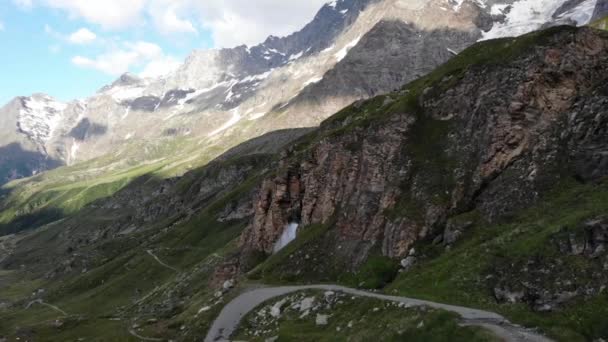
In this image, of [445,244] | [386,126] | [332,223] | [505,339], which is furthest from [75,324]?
[505,339]

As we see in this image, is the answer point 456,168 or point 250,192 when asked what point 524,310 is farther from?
point 250,192

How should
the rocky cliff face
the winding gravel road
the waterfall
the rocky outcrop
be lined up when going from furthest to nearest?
the waterfall < the rocky cliff face < the rocky outcrop < the winding gravel road

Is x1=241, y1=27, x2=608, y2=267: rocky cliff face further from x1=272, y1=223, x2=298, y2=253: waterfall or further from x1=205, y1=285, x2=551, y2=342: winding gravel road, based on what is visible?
x1=205, y1=285, x2=551, y2=342: winding gravel road

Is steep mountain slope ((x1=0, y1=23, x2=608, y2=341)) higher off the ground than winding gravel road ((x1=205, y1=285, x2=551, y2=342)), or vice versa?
steep mountain slope ((x1=0, y1=23, x2=608, y2=341))

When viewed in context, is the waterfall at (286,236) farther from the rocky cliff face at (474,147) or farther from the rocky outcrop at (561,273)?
the rocky outcrop at (561,273)

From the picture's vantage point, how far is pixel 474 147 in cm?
6356

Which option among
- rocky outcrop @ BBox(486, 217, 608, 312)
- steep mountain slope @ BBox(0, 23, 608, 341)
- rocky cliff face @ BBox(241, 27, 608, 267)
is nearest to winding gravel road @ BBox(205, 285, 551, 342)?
steep mountain slope @ BBox(0, 23, 608, 341)

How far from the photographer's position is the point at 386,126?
76.4m

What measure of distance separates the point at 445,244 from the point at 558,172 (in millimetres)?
13512

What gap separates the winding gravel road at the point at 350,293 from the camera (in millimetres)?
30142

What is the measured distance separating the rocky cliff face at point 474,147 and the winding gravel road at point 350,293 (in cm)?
1060

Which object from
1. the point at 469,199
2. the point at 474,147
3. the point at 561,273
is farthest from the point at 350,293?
the point at 474,147

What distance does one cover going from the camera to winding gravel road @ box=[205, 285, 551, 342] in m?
30.1

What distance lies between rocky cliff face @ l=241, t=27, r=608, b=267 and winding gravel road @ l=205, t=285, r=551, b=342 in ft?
34.8
